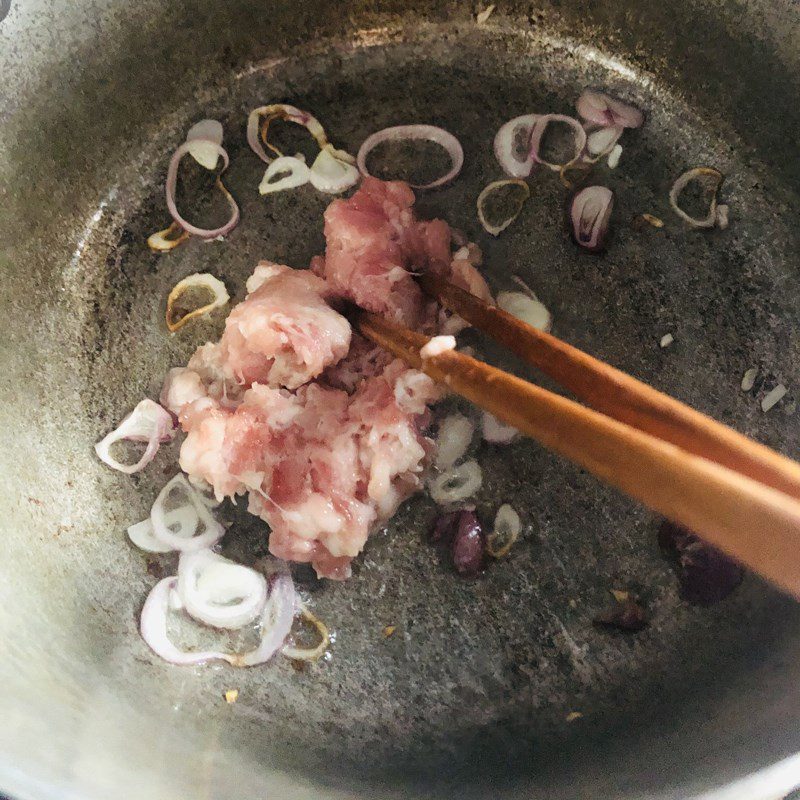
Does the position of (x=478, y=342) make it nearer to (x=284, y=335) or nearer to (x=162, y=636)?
(x=284, y=335)

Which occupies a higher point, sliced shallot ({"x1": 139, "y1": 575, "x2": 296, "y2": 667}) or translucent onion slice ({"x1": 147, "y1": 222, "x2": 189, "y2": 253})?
translucent onion slice ({"x1": 147, "y1": 222, "x2": 189, "y2": 253})

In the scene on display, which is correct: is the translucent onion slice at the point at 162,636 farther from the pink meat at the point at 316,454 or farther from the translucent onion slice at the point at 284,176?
the translucent onion slice at the point at 284,176

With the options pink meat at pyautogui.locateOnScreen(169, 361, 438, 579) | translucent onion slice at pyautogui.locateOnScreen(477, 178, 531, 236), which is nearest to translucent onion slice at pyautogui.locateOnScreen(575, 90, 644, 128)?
translucent onion slice at pyautogui.locateOnScreen(477, 178, 531, 236)

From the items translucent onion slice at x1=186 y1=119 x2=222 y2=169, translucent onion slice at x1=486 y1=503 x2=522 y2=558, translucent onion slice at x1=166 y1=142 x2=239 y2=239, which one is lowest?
translucent onion slice at x1=486 y1=503 x2=522 y2=558

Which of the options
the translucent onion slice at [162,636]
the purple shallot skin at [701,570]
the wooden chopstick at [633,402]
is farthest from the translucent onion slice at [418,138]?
the translucent onion slice at [162,636]

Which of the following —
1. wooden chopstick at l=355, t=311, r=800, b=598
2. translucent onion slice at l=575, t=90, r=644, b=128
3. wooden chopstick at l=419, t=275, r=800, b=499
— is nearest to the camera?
wooden chopstick at l=355, t=311, r=800, b=598

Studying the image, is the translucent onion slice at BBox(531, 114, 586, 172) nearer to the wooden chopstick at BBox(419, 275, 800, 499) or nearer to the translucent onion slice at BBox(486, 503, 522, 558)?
the wooden chopstick at BBox(419, 275, 800, 499)

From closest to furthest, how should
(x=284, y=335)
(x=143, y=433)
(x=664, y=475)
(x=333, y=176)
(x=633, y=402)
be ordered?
(x=664, y=475) < (x=633, y=402) < (x=284, y=335) < (x=143, y=433) < (x=333, y=176)

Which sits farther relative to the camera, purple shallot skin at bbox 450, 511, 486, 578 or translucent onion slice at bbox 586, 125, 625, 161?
translucent onion slice at bbox 586, 125, 625, 161

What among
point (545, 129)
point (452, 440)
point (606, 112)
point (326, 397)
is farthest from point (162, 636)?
point (606, 112)
